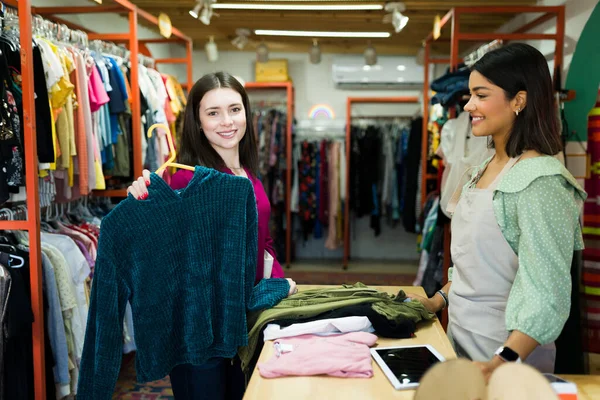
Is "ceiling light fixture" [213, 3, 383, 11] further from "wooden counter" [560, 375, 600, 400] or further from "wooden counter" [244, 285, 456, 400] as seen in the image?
"wooden counter" [244, 285, 456, 400]

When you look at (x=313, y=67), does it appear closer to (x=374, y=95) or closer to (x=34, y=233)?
(x=374, y=95)

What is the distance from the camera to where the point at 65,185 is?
9.82 ft

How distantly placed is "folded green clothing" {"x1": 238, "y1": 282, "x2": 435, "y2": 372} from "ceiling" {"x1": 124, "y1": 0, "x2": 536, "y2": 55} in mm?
3269

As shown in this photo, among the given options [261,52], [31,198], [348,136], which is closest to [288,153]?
[348,136]

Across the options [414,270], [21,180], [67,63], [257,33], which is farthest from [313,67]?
[21,180]

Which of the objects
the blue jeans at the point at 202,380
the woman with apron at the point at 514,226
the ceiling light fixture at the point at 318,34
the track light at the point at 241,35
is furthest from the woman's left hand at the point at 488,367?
the ceiling light fixture at the point at 318,34

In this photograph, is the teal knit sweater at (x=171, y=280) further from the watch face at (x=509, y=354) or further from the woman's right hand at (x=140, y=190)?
the watch face at (x=509, y=354)

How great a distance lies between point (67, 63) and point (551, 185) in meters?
2.44

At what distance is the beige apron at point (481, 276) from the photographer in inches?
56.8

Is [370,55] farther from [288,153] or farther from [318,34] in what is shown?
[288,153]

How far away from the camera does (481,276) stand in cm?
148

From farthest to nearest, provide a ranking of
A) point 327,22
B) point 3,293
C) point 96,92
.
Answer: point 327,22 < point 96,92 < point 3,293

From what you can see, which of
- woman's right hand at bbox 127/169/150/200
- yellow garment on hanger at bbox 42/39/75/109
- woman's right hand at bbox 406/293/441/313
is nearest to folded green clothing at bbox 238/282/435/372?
woman's right hand at bbox 406/293/441/313

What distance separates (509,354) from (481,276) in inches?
11.7
